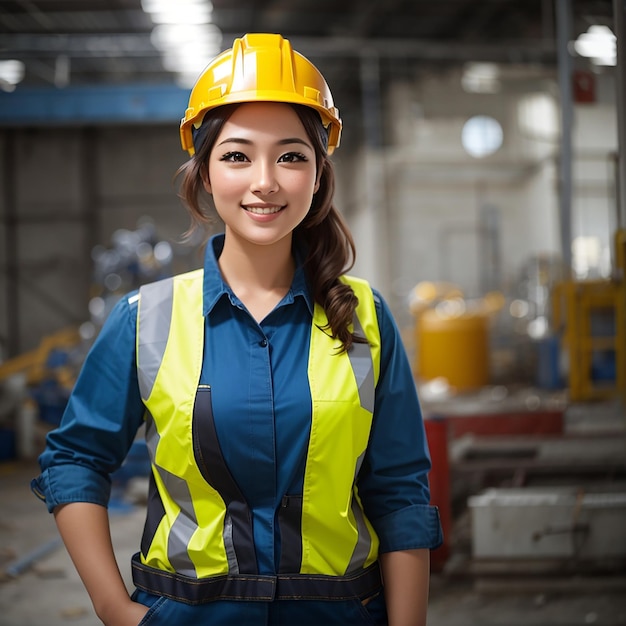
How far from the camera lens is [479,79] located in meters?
14.2

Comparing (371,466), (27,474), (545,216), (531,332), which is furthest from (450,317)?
(371,466)

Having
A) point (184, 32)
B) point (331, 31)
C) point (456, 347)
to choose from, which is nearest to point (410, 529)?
point (456, 347)

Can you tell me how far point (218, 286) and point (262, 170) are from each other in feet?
0.76

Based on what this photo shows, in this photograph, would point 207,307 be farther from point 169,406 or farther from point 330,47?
point 330,47

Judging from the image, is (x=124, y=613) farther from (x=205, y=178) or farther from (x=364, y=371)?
(x=205, y=178)

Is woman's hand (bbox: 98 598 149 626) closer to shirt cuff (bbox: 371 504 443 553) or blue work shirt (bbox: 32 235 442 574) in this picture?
blue work shirt (bbox: 32 235 442 574)

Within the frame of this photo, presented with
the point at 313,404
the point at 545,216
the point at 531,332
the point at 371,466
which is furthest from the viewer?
the point at 545,216

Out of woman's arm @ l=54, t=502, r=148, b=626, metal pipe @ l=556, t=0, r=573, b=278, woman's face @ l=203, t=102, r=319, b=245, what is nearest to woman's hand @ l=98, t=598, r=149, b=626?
woman's arm @ l=54, t=502, r=148, b=626

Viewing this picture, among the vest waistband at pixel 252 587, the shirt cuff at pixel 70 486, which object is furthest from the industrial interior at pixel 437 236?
the shirt cuff at pixel 70 486

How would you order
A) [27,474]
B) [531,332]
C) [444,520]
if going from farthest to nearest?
[531,332]
[27,474]
[444,520]

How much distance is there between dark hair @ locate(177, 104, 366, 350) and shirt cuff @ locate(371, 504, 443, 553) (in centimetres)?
32

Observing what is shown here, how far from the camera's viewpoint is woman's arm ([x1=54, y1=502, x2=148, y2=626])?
52.0 inches

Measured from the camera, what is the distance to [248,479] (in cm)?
132

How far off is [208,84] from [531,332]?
11640 mm
